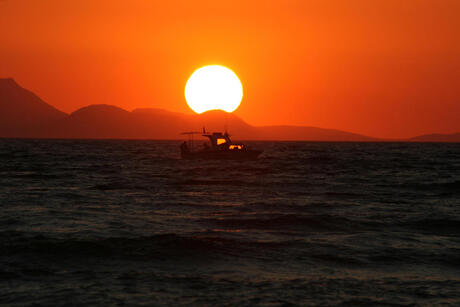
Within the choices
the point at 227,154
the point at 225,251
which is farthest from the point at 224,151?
the point at 225,251

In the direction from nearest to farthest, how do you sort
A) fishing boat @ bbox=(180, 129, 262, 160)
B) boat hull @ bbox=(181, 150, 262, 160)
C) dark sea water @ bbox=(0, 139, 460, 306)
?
dark sea water @ bbox=(0, 139, 460, 306) → boat hull @ bbox=(181, 150, 262, 160) → fishing boat @ bbox=(180, 129, 262, 160)

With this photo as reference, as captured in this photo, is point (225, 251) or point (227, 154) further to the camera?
point (227, 154)

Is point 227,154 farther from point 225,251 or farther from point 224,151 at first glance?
point 225,251

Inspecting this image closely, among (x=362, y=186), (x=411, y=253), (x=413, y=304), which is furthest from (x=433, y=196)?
(x=413, y=304)

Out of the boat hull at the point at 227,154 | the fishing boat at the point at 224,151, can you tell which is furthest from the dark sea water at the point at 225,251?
the fishing boat at the point at 224,151

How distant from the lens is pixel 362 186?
38.1 meters

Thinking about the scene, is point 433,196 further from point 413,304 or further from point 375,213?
point 413,304

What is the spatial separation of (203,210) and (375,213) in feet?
23.3

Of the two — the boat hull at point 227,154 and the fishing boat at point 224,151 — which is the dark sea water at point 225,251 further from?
the fishing boat at point 224,151

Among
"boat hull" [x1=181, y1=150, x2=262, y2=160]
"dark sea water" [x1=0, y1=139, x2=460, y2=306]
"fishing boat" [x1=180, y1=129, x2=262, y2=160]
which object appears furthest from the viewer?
"fishing boat" [x1=180, y1=129, x2=262, y2=160]

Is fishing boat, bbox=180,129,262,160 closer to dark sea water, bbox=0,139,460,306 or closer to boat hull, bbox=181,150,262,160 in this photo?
boat hull, bbox=181,150,262,160

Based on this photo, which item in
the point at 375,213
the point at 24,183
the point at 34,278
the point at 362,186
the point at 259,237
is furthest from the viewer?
the point at 362,186

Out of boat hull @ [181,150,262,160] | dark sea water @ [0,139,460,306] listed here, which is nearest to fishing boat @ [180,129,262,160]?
boat hull @ [181,150,262,160]

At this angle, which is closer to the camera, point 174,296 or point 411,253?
point 174,296
